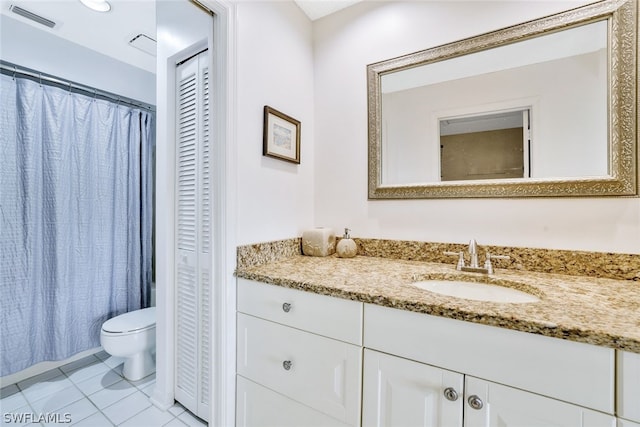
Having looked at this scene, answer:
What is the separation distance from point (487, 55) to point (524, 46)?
0.14 m

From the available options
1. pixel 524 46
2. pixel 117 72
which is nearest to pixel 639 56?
pixel 524 46

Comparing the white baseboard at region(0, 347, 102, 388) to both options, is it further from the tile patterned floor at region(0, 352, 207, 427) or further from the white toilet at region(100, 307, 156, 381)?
the white toilet at region(100, 307, 156, 381)

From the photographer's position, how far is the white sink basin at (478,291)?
986mm

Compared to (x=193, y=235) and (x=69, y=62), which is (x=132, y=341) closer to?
(x=193, y=235)

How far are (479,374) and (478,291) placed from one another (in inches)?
17.1

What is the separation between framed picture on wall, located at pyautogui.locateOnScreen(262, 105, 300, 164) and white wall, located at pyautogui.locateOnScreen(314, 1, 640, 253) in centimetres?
22

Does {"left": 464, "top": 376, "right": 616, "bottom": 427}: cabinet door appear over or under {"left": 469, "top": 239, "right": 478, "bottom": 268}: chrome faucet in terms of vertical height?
under

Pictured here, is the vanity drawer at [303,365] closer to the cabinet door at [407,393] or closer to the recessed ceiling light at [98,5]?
the cabinet door at [407,393]

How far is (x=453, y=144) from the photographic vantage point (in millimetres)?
1316

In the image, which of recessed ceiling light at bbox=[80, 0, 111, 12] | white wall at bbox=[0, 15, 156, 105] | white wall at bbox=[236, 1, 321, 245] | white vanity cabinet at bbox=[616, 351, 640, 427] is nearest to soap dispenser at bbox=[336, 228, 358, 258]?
white wall at bbox=[236, 1, 321, 245]

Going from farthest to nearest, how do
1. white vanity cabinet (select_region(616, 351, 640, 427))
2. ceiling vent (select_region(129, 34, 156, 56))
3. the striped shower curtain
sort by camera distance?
ceiling vent (select_region(129, 34, 156, 56))
the striped shower curtain
white vanity cabinet (select_region(616, 351, 640, 427))

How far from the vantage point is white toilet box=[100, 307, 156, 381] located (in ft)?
5.34

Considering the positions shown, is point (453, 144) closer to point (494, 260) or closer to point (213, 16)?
point (494, 260)

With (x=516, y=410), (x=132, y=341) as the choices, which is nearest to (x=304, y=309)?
(x=516, y=410)
